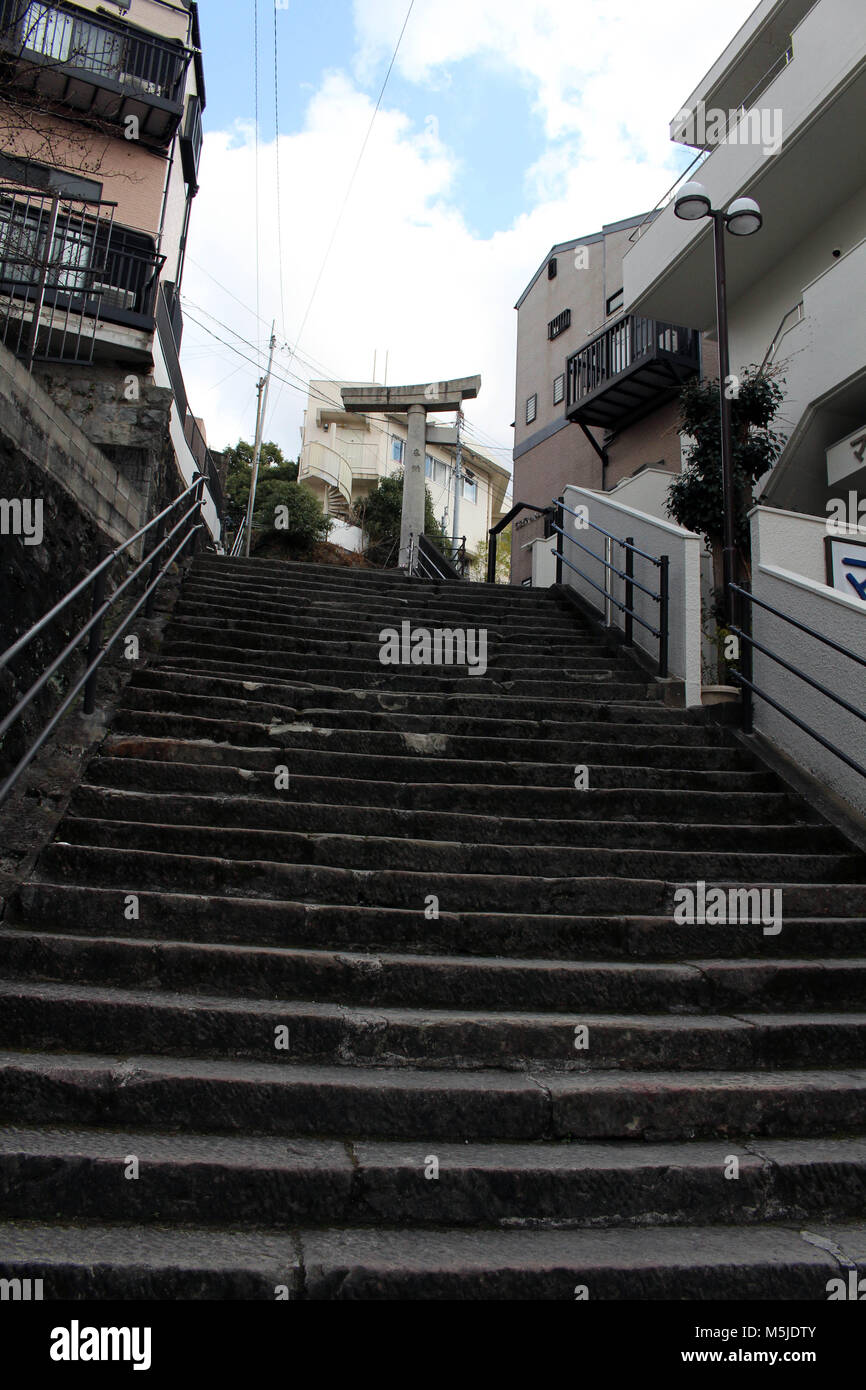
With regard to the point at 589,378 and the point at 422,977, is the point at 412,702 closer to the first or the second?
the point at 422,977

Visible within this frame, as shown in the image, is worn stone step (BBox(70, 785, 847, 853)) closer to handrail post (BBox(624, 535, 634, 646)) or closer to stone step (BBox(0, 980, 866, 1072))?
stone step (BBox(0, 980, 866, 1072))

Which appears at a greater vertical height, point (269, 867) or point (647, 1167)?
point (269, 867)

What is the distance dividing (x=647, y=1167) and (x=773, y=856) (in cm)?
224

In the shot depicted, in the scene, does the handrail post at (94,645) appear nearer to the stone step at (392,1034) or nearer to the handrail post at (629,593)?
the stone step at (392,1034)

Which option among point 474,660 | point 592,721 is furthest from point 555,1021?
point 474,660

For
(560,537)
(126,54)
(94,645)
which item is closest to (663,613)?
(560,537)

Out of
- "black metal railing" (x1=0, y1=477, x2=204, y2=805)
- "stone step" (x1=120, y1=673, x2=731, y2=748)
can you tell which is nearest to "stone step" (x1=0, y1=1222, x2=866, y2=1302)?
"black metal railing" (x1=0, y1=477, x2=204, y2=805)

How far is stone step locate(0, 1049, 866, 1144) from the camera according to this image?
102 inches

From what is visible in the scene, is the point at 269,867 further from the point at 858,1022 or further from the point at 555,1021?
the point at 858,1022

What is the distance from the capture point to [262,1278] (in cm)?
207

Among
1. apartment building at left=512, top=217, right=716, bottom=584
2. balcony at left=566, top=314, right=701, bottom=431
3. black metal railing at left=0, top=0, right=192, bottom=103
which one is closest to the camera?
black metal railing at left=0, top=0, right=192, bottom=103

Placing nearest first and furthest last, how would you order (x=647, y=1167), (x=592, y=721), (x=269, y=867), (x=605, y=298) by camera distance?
(x=647, y=1167) < (x=269, y=867) < (x=592, y=721) < (x=605, y=298)

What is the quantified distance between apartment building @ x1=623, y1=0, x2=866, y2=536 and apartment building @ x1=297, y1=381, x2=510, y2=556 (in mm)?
24602
